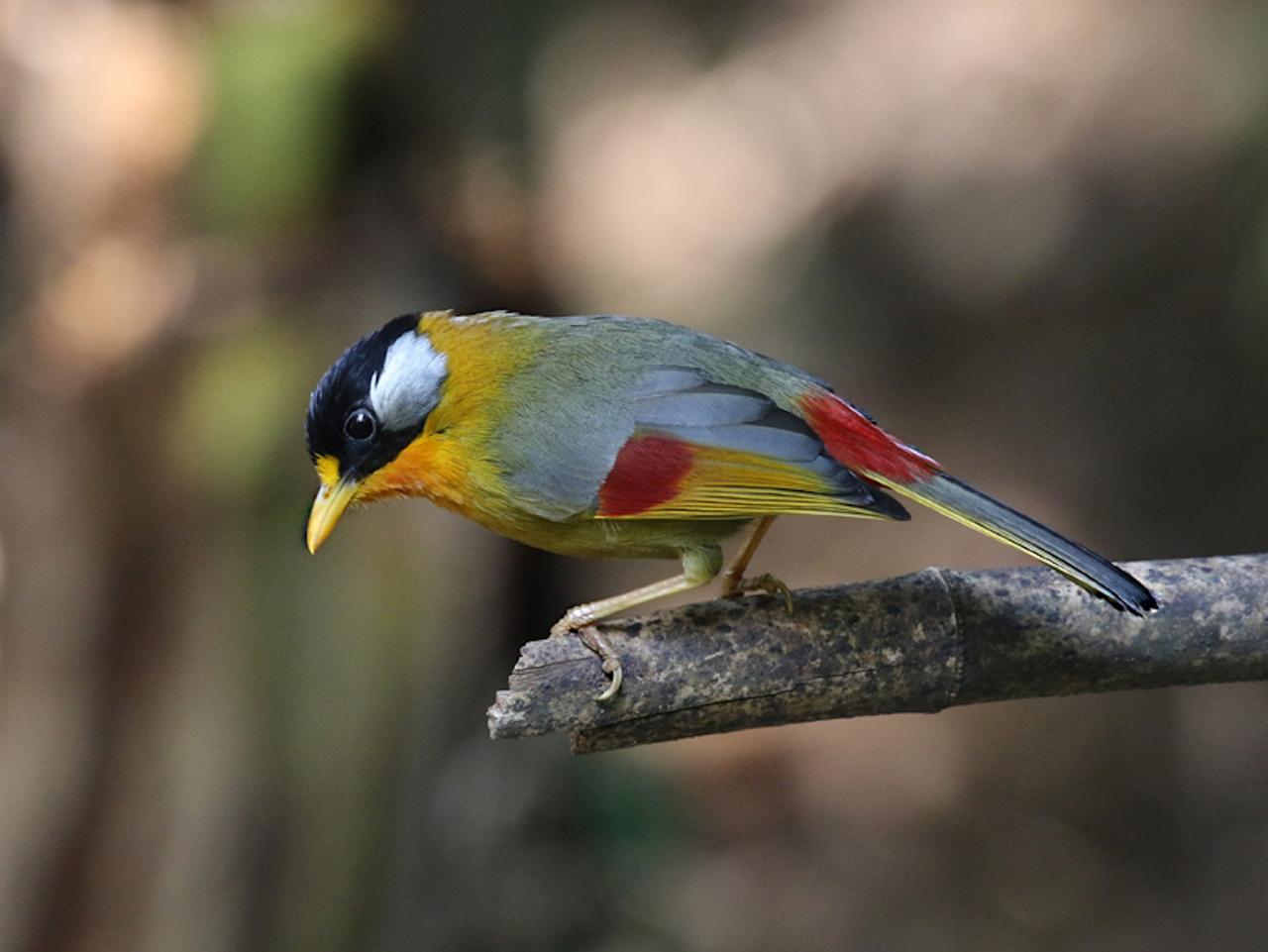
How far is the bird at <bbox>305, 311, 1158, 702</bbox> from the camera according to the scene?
2.97 metres

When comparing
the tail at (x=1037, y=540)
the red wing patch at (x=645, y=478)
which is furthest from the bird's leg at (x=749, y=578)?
the tail at (x=1037, y=540)

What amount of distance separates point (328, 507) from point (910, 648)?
122 cm

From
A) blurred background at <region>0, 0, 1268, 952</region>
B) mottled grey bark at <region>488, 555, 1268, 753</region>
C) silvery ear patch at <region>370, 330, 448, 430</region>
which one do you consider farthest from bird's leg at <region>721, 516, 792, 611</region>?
blurred background at <region>0, 0, 1268, 952</region>

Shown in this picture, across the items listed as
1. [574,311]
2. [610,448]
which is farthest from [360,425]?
[574,311]

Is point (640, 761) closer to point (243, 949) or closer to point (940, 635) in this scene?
point (243, 949)

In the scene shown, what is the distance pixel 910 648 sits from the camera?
9.63 ft

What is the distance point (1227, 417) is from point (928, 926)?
8.55 feet

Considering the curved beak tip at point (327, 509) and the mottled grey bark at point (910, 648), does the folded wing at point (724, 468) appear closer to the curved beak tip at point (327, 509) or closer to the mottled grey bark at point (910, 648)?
the mottled grey bark at point (910, 648)

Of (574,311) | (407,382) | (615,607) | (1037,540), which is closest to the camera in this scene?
Result: (1037,540)

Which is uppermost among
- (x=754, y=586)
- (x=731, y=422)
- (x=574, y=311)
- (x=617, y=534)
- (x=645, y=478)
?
(x=731, y=422)

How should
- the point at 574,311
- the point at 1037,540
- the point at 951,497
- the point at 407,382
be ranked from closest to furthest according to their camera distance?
the point at 1037,540
the point at 951,497
the point at 407,382
the point at 574,311

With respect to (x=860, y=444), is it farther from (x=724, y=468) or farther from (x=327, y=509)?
(x=327, y=509)

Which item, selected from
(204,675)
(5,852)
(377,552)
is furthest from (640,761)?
(5,852)

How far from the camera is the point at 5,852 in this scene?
17.9ft
